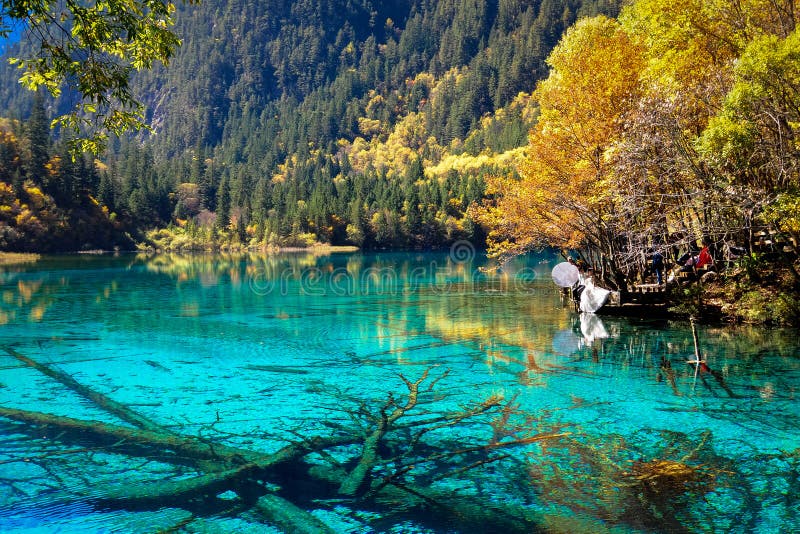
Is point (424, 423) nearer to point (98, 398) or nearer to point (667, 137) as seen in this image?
point (98, 398)

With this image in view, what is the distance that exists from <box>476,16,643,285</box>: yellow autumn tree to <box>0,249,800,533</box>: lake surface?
5033mm

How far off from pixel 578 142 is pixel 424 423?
Answer: 18741 millimetres

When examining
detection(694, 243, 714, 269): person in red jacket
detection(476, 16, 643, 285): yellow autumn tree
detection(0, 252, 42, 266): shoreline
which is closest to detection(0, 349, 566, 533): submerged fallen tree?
detection(694, 243, 714, 269): person in red jacket

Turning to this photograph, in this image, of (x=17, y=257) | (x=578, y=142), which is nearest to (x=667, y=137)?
(x=578, y=142)

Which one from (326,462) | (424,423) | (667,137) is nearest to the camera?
(326,462)

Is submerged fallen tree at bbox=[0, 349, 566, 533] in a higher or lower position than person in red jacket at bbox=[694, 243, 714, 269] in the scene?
lower

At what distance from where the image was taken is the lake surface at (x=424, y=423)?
26.8 feet

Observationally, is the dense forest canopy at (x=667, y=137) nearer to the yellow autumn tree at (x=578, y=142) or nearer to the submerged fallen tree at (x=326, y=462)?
the yellow autumn tree at (x=578, y=142)

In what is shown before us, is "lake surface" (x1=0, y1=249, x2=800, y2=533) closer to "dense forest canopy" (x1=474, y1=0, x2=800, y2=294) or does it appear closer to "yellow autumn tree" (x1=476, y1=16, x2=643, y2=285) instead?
"dense forest canopy" (x1=474, y1=0, x2=800, y2=294)

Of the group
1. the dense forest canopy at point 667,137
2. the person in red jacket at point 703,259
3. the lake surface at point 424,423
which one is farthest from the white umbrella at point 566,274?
the person in red jacket at point 703,259

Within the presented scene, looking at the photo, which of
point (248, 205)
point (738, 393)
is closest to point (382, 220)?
point (248, 205)

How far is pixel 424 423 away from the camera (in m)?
11.8

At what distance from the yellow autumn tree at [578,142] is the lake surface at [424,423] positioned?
5033 millimetres

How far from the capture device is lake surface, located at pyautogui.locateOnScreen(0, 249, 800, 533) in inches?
322
